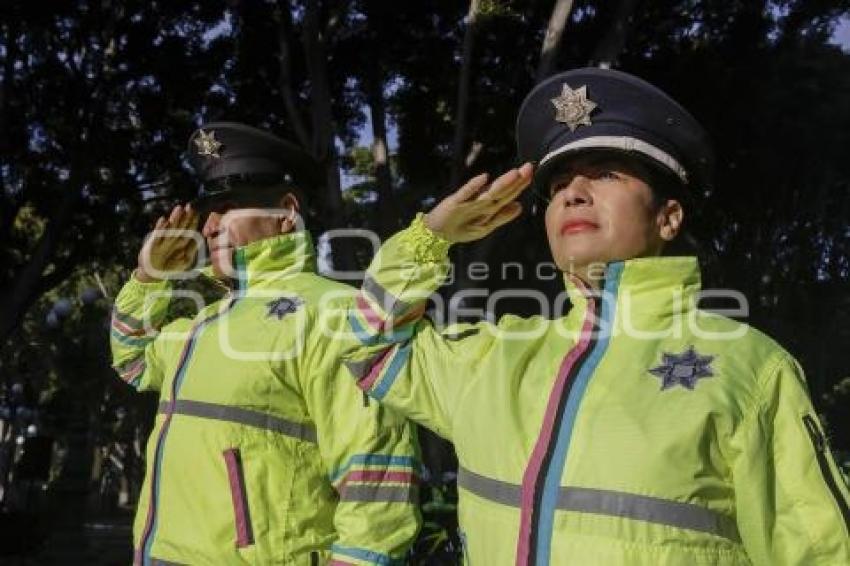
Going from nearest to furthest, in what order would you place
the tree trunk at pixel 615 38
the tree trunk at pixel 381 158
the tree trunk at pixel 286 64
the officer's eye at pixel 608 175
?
the officer's eye at pixel 608 175 < the tree trunk at pixel 615 38 < the tree trunk at pixel 286 64 < the tree trunk at pixel 381 158

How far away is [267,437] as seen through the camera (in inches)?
111

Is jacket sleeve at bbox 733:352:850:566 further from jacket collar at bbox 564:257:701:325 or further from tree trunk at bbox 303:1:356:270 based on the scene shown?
tree trunk at bbox 303:1:356:270

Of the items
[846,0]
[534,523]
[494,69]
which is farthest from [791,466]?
[846,0]

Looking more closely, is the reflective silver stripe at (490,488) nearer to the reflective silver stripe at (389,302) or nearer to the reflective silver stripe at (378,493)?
the reflective silver stripe at (389,302)

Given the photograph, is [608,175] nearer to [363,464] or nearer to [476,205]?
[476,205]

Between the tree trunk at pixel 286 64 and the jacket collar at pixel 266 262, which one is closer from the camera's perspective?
the jacket collar at pixel 266 262

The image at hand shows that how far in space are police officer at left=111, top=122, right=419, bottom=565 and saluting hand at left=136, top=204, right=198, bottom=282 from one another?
1.07ft

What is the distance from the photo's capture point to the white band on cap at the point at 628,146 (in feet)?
6.74

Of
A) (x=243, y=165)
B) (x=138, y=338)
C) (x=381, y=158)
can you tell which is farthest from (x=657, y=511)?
(x=381, y=158)

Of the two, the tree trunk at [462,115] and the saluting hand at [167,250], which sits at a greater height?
the tree trunk at [462,115]

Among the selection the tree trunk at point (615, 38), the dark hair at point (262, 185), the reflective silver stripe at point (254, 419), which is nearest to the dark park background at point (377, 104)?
the tree trunk at point (615, 38)

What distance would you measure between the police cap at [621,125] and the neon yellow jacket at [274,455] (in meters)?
0.96

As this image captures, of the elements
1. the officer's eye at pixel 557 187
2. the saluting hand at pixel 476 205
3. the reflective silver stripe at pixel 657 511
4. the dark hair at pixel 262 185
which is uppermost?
the dark hair at pixel 262 185

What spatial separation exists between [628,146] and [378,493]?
4.01 feet
